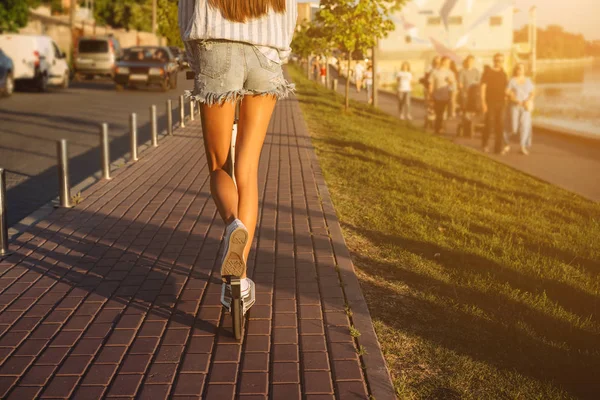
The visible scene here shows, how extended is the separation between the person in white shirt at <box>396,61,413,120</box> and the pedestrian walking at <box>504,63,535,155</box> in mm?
6735

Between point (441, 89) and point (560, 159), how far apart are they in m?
4.40

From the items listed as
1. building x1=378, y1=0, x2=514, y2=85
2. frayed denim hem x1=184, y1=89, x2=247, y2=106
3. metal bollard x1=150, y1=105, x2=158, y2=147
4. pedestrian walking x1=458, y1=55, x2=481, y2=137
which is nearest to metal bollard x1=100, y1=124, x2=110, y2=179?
metal bollard x1=150, y1=105, x2=158, y2=147

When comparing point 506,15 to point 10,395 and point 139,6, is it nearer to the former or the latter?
point 139,6

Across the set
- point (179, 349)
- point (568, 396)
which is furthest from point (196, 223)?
point (568, 396)

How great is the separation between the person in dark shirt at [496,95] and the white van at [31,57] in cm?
1674

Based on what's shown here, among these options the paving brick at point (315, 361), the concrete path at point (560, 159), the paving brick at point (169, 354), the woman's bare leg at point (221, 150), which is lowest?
the concrete path at point (560, 159)

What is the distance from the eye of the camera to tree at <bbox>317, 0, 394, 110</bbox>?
740 inches

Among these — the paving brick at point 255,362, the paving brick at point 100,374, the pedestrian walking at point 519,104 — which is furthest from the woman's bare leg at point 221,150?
the pedestrian walking at point 519,104

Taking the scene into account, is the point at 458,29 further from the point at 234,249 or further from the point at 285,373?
the point at 285,373

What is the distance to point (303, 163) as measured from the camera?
10.6 m

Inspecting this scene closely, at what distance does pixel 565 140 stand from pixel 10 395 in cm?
1634

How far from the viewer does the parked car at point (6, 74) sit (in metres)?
23.1

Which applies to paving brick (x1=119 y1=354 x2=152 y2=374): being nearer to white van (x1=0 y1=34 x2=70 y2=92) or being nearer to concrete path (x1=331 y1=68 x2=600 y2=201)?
concrete path (x1=331 y1=68 x2=600 y2=201)

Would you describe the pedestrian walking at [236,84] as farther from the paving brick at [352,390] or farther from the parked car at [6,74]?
the parked car at [6,74]
